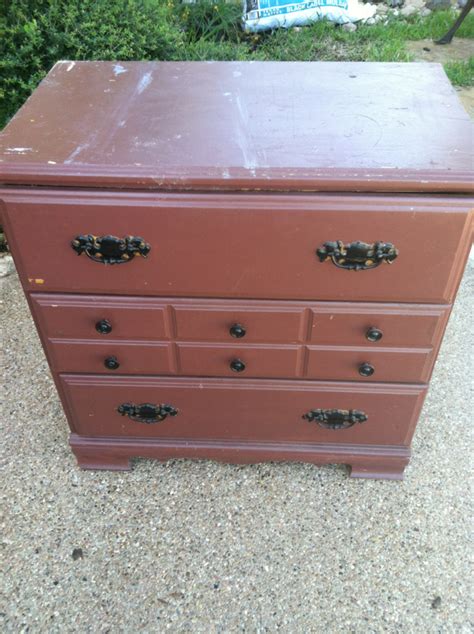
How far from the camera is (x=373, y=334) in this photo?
1520 millimetres

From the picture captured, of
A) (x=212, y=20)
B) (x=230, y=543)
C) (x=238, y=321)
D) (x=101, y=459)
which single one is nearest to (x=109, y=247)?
(x=238, y=321)

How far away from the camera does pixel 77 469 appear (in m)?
1.96

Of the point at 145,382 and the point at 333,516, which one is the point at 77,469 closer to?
the point at 145,382

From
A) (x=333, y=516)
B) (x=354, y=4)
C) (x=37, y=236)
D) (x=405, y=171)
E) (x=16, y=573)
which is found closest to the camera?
(x=405, y=171)

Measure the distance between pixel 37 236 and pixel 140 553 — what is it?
0.99 meters

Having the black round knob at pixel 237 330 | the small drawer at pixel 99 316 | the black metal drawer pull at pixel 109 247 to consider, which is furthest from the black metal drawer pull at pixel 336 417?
the black metal drawer pull at pixel 109 247

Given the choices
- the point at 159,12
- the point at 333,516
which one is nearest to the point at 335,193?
the point at 333,516

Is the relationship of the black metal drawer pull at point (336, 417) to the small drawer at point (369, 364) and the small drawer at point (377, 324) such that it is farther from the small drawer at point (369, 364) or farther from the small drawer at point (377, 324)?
the small drawer at point (377, 324)

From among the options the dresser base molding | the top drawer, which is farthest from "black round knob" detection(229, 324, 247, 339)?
the dresser base molding

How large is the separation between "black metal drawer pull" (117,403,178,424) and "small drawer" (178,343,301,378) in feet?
0.56

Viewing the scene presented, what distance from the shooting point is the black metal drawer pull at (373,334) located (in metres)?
1.52

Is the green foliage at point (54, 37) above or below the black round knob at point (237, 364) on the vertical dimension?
above

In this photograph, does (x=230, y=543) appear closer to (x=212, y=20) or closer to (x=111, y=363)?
(x=111, y=363)

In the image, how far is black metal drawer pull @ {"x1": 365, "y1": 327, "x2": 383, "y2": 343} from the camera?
1.52m
